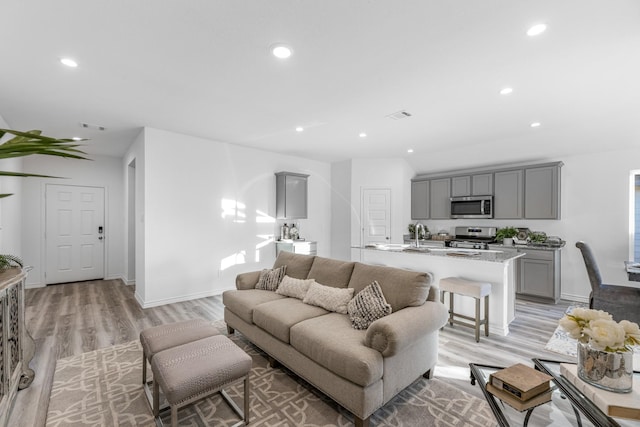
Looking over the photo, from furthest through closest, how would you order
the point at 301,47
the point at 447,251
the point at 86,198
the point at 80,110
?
the point at 86,198 → the point at 447,251 → the point at 80,110 → the point at 301,47

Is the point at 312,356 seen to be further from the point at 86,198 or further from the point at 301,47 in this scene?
the point at 86,198

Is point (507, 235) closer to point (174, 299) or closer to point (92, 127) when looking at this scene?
point (174, 299)

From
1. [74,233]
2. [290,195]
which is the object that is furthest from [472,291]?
[74,233]

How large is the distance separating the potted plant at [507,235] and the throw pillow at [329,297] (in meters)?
3.77

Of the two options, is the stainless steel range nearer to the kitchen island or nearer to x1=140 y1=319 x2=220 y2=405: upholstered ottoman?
the kitchen island

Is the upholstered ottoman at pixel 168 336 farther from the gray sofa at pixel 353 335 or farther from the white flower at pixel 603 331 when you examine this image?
the white flower at pixel 603 331

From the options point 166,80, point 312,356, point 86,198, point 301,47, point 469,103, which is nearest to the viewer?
point 312,356

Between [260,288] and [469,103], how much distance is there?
3.15m

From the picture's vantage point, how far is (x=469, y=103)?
331cm

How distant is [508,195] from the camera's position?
5242mm

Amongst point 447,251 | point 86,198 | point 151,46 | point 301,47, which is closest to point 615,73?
point 447,251

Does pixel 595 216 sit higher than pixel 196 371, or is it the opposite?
pixel 595 216

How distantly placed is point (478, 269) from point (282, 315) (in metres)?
2.35

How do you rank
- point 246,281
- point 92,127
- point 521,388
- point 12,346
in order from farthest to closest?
point 92,127
point 246,281
point 12,346
point 521,388
